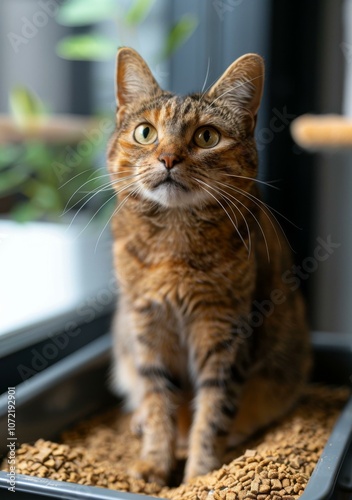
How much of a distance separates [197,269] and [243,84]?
1.11 ft

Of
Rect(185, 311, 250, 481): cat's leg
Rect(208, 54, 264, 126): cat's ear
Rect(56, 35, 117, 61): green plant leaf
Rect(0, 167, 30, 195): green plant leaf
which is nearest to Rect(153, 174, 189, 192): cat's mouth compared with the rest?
Rect(208, 54, 264, 126): cat's ear

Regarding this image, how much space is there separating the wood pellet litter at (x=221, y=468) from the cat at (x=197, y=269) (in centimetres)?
5

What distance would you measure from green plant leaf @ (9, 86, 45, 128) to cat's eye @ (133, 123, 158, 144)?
0.68 m

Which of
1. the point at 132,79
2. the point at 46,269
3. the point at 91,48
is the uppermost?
the point at 91,48

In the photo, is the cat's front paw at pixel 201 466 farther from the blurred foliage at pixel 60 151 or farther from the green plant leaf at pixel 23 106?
the green plant leaf at pixel 23 106

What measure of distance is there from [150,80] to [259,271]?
445 mm

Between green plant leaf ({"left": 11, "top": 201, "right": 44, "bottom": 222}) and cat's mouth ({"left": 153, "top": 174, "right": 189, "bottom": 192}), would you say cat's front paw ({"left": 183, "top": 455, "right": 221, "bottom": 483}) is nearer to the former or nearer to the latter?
cat's mouth ({"left": 153, "top": 174, "right": 189, "bottom": 192})

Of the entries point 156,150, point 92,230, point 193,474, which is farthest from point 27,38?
point 193,474

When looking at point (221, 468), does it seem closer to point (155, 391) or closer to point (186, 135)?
point (155, 391)

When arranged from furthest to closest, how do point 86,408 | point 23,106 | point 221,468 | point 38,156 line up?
point 38,156, point 23,106, point 86,408, point 221,468

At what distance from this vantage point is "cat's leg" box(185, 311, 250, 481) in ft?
3.67

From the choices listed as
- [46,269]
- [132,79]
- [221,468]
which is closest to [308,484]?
[221,468]

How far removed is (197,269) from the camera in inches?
42.4

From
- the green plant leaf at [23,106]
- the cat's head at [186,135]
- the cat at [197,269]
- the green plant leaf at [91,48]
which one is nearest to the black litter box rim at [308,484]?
the cat at [197,269]
